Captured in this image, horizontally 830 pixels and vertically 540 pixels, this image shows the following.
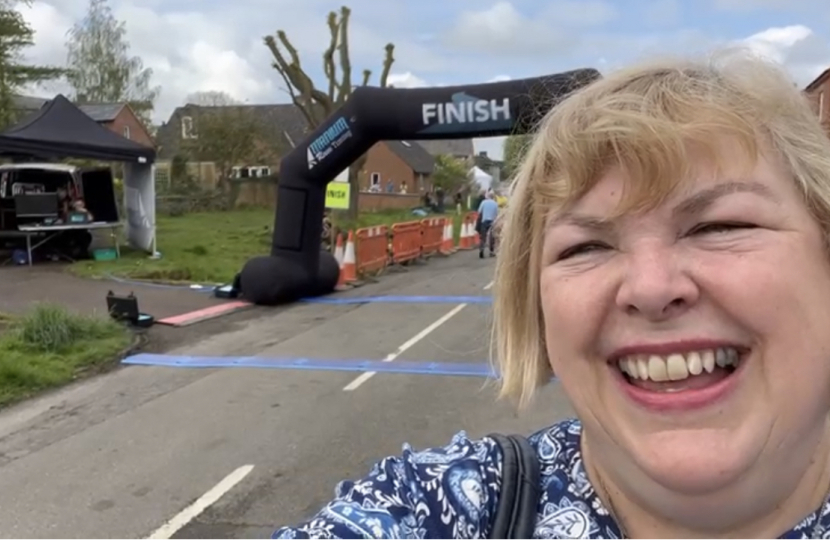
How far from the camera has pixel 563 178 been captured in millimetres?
1361

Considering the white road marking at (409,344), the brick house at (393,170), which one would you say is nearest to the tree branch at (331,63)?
the white road marking at (409,344)

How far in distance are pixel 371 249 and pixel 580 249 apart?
15838 millimetres

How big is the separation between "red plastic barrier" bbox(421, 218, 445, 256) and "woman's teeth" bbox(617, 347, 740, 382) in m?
19.6

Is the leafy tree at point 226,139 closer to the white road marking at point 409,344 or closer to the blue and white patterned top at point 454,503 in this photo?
the white road marking at point 409,344

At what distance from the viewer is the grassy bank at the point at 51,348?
799 cm

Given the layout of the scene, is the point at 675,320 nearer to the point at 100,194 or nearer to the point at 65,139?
the point at 65,139

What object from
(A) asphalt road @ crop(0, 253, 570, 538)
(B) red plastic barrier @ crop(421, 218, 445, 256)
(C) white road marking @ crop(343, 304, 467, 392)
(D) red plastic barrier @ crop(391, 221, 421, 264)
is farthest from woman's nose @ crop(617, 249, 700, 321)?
(B) red plastic barrier @ crop(421, 218, 445, 256)

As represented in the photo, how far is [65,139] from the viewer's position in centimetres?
1672

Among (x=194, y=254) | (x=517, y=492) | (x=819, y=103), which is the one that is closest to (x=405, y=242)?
(x=194, y=254)

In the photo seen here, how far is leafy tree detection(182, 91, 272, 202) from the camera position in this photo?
44.2 meters

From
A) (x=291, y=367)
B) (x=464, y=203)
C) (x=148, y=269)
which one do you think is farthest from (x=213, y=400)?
(x=464, y=203)

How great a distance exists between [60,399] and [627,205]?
7.40m

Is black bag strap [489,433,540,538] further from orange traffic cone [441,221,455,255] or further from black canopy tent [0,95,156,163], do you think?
orange traffic cone [441,221,455,255]

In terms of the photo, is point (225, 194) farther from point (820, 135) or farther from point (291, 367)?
point (820, 135)
